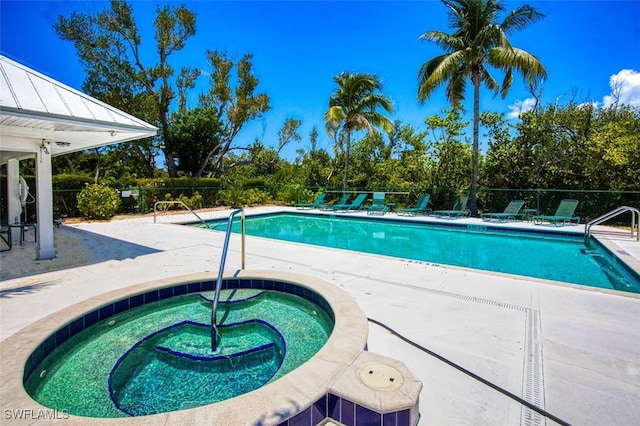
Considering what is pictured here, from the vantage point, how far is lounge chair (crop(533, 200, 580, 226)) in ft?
34.8

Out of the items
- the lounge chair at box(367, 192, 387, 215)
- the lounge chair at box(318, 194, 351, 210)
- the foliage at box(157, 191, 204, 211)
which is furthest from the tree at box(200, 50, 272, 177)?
the lounge chair at box(367, 192, 387, 215)

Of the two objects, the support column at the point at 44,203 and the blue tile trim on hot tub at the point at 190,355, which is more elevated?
the support column at the point at 44,203

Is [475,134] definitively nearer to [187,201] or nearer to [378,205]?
[378,205]

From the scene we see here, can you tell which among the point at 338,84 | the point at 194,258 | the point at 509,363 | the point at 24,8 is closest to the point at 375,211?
the point at 338,84

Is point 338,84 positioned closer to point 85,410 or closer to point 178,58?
point 178,58

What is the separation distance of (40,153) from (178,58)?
17.7 meters

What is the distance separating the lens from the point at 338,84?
59.2 feet

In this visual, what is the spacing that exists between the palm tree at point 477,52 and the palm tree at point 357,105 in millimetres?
4133

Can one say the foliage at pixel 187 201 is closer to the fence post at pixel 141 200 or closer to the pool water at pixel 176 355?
the fence post at pixel 141 200

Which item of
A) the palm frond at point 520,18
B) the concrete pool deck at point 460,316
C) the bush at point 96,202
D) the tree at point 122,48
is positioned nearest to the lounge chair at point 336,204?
the bush at point 96,202

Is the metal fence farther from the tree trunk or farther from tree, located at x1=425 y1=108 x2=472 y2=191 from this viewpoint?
the tree trunk

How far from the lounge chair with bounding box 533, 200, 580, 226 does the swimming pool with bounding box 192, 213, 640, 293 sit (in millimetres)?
1420

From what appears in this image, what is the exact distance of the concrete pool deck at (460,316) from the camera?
228 cm

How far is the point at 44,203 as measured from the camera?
6.27 m
